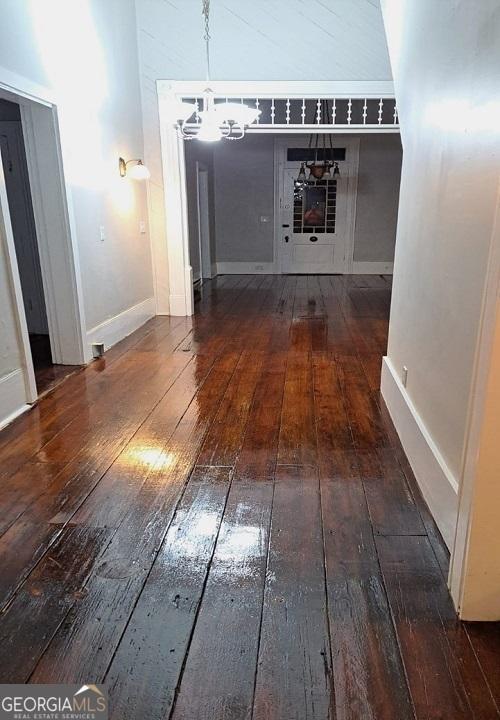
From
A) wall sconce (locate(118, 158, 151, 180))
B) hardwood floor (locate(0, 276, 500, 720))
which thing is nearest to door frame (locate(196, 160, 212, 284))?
wall sconce (locate(118, 158, 151, 180))

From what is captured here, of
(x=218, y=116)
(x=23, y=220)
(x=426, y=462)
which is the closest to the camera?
(x=426, y=462)

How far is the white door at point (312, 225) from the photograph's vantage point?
10.3 meters

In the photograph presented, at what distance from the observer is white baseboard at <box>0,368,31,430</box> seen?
2.96m

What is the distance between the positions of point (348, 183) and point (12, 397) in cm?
898

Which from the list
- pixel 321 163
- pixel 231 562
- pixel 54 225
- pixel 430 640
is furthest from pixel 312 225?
pixel 430 640

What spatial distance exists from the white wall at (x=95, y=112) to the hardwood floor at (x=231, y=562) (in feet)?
5.32

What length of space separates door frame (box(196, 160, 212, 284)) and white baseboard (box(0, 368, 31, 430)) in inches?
265

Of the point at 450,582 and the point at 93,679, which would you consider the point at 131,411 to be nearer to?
the point at 93,679

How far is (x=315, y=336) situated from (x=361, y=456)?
2.68 metres

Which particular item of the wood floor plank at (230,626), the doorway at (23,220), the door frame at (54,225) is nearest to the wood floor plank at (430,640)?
the wood floor plank at (230,626)

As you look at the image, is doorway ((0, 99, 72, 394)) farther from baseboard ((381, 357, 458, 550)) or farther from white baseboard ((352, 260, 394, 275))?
white baseboard ((352, 260, 394, 275))

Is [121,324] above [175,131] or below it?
below

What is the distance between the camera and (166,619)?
1.52m

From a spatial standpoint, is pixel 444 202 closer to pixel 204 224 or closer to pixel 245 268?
pixel 204 224
